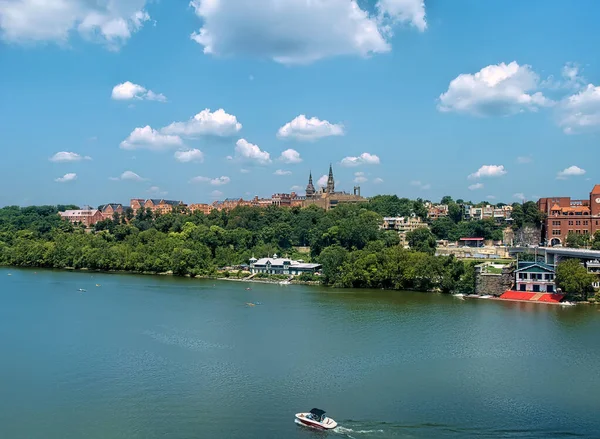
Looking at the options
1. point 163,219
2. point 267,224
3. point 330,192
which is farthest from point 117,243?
point 330,192

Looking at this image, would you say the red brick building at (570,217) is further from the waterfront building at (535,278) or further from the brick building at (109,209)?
the brick building at (109,209)

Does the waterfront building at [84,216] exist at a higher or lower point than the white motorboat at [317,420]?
higher

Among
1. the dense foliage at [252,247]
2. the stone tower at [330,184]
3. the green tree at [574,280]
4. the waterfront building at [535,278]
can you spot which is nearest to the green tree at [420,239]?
the dense foliage at [252,247]

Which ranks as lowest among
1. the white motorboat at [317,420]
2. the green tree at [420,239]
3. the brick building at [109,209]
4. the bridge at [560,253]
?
the white motorboat at [317,420]

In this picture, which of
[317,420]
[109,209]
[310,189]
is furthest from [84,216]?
[317,420]

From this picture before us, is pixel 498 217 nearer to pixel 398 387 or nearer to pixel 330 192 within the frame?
pixel 330 192

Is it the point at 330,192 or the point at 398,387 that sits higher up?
the point at 330,192

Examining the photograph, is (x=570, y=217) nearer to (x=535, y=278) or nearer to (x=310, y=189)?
(x=535, y=278)
